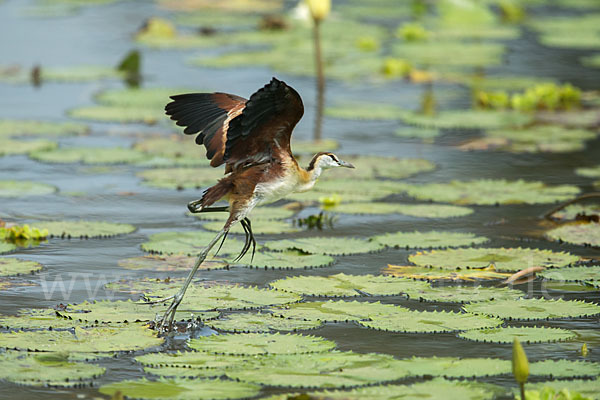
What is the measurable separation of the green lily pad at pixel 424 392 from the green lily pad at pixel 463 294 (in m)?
1.35

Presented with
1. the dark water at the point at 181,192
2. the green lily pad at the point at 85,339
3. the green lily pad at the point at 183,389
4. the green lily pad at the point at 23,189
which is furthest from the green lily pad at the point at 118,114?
the green lily pad at the point at 183,389

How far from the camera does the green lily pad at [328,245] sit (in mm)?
6871

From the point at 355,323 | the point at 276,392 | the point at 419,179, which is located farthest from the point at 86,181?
the point at 276,392

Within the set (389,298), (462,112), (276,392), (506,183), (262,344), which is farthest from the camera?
(462,112)

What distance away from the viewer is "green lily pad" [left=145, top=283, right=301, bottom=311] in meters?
5.70

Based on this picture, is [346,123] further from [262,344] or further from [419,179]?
[262,344]

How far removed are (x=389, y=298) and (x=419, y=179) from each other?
3.08 m

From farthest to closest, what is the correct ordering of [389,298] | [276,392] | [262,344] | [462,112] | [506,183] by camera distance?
[462,112] → [506,183] → [389,298] → [262,344] → [276,392]

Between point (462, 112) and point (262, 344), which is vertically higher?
point (462, 112)

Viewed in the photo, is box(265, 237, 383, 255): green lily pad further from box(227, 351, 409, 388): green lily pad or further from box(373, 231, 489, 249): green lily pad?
box(227, 351, 409, 388): green lily pad

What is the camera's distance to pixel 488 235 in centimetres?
735

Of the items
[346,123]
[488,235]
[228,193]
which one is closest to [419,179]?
[488,235]

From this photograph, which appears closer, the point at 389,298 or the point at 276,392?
the point at 276,392

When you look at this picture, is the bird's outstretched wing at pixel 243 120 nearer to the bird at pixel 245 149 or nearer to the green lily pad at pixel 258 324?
the bird at pixel 245 149
